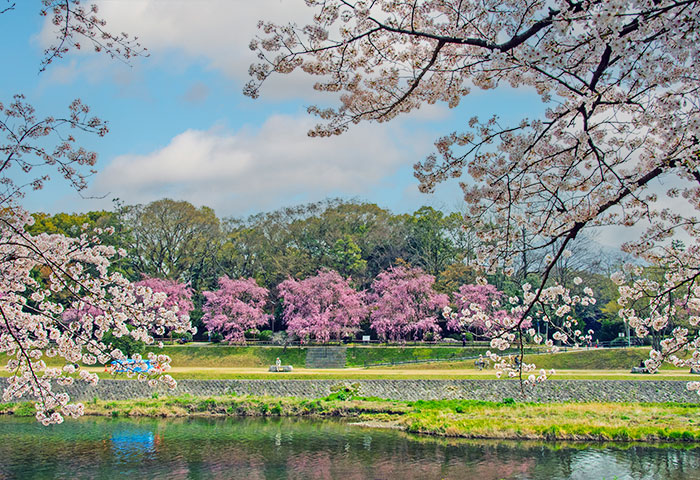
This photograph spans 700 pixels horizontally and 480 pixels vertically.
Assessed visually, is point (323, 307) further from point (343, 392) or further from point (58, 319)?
point (58, 319)

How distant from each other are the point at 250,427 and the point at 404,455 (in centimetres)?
651

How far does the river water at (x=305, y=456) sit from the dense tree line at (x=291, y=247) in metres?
24.5

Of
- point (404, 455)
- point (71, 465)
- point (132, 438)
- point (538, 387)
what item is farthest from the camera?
point (538, 387)

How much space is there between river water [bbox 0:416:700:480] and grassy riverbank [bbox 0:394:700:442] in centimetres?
71

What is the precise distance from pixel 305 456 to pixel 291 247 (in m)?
33.0

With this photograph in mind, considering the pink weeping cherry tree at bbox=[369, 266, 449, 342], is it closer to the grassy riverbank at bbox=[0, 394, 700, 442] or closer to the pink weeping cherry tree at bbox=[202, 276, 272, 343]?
the pink weeping cherry tree at bbox=[202, 276, 272, 343]

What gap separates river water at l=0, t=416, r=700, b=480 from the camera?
44.8 ft

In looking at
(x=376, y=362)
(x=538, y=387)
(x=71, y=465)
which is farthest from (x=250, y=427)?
(x=376, y=362)

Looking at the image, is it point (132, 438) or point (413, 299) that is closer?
point (132, 438)

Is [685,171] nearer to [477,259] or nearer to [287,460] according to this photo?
[477,259]

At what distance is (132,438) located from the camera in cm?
1770

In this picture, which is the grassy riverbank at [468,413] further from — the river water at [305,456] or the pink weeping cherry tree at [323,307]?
the pink weeping cherry tree at [323,307]

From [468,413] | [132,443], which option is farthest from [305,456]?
[468,413]

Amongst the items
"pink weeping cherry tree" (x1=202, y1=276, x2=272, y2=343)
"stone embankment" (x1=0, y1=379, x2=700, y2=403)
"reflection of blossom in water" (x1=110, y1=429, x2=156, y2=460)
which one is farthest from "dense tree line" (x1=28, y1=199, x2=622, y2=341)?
"reflection of blossom in water" (x1=110, y1=429, x2=156, y2=460)
